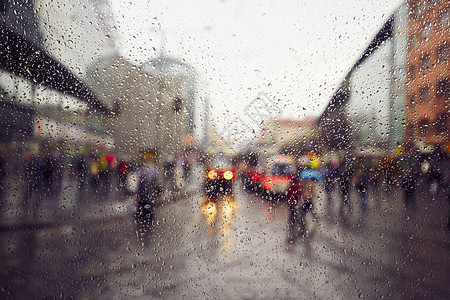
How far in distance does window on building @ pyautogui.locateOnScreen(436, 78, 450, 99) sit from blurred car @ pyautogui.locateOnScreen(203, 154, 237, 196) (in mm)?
1384

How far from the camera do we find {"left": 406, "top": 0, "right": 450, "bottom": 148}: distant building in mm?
1693

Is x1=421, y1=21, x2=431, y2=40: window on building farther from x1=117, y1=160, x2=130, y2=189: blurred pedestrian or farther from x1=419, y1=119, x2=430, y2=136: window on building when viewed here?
x1=117, y1=160, x2=130, y2=189: blurred pedestrian

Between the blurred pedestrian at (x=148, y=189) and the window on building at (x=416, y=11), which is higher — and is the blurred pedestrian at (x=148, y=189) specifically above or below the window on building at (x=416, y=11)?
below

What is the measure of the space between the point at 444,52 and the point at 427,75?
25 cm

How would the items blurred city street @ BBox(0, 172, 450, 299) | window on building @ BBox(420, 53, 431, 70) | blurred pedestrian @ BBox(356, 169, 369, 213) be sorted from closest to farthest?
blurred city street @ BBox(0, 172, 450, 299)
blurred pedestrian @ BBox(356, 169, 369, 213)
window on building @ BBox(420, 53, 431, 70)

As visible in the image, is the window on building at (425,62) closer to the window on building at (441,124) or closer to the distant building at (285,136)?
the window on building at (441,124)

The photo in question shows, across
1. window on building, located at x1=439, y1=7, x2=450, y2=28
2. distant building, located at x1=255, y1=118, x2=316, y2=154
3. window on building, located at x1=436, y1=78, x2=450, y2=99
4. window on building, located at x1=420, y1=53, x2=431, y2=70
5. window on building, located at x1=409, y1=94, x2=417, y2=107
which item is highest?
window on building, located at x1=439, y1=7, x2=450, y2=28

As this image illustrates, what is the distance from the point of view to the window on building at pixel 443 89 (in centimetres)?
180

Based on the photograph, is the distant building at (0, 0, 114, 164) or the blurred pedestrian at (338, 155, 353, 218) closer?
the distant building at (0, 0, 114, 164)

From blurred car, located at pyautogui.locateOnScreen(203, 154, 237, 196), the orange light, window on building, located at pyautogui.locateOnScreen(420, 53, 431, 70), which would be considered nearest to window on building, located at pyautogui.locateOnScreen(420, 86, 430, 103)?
window on building, located at pyautogui.locateOnScreen(420, 53, 431, 70)

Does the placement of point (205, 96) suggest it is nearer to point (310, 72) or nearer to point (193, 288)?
point (310, 72)

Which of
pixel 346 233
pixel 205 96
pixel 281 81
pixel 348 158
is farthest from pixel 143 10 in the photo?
pixel 346 233

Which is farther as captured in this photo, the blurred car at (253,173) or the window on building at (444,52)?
the window on building at (444,52)

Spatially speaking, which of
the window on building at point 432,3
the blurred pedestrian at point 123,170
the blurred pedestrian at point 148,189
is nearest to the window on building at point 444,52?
the window on building at point 432,3
